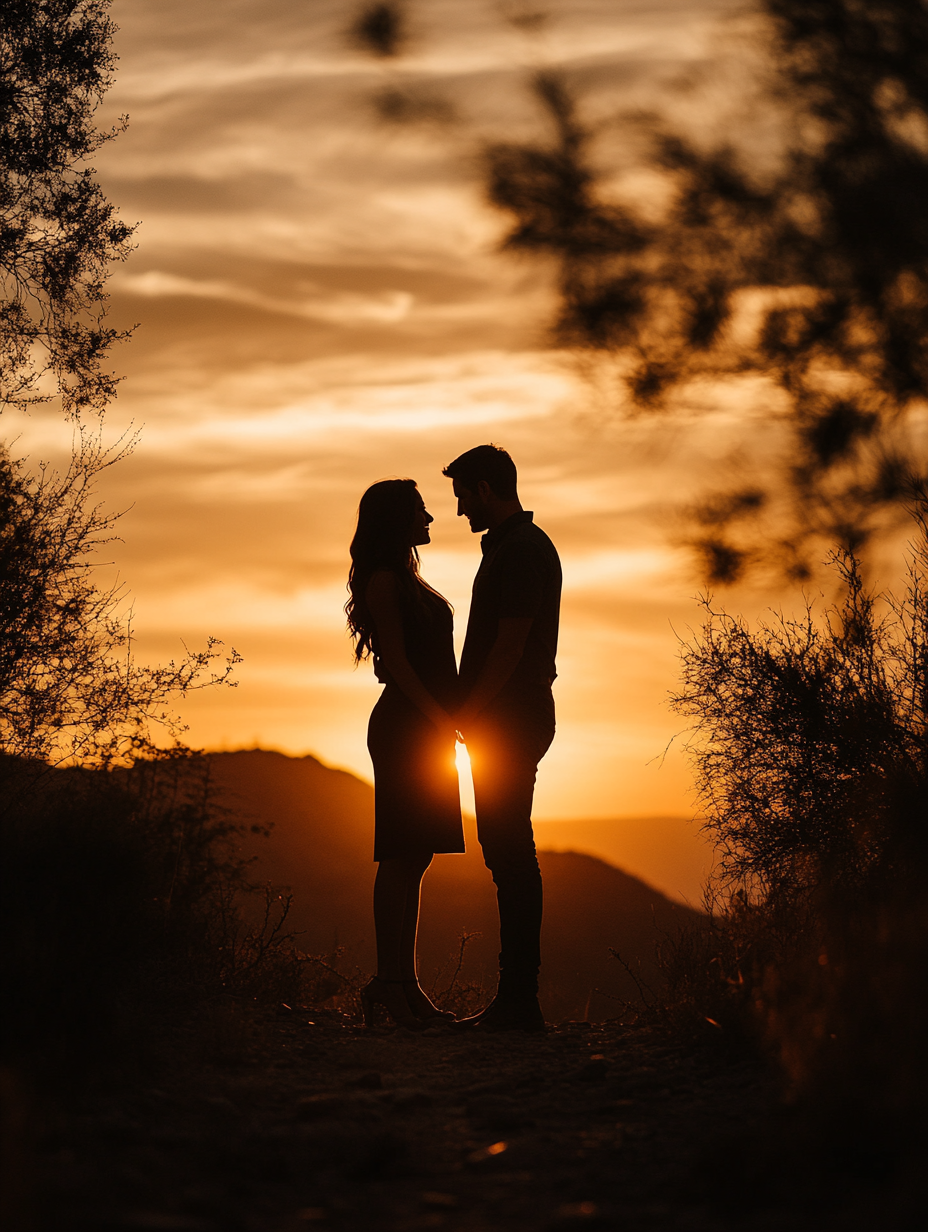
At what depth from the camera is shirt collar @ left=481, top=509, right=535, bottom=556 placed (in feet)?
17.1

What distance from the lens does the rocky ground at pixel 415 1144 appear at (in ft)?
8.27

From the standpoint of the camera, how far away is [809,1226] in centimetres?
235

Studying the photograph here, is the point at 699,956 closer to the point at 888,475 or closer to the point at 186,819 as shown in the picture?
the point at 888,475

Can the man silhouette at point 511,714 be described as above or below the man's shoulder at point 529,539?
below

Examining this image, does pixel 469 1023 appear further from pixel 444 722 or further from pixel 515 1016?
pixel 444 722

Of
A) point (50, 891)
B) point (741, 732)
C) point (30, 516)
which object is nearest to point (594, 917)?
point (741, 732)

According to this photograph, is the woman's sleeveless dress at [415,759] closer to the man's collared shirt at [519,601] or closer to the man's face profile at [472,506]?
the man's collared shirt at [519,601]

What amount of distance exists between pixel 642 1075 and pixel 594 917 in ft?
85.8

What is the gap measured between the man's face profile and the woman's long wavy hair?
217mm

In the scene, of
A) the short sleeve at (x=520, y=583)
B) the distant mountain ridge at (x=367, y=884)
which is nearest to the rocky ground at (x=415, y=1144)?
the short sleeve at (x=520, y=583)

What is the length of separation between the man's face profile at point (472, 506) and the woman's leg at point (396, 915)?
65.5 inches

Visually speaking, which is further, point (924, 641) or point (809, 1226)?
point (924, 641)

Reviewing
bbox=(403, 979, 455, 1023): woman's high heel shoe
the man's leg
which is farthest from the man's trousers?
bbox=(403, 979, 455, 1023): woman's high heel shoe

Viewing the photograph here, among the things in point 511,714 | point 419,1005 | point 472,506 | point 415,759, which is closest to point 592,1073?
point 419,1005
